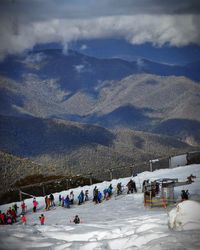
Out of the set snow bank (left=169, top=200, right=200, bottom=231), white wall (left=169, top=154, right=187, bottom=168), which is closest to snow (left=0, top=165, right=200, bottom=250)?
snow bank (left=169, top=200, right=200, bottom=231)

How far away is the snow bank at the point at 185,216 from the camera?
14.0m

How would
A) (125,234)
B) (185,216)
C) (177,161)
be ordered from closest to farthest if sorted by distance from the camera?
(185,216) < (125,234) < (177,161)

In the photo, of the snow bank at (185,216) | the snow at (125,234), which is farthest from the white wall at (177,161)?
the snow bank at (185,216)

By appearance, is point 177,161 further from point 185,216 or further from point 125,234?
point 185,216

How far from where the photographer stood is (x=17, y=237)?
1485 cm

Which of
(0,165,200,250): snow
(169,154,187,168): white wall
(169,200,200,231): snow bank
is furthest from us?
(169,154,187,168): white wall

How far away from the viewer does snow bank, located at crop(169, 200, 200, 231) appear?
14047 millimetres

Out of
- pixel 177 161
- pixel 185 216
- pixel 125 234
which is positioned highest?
Result: pixel 177 161

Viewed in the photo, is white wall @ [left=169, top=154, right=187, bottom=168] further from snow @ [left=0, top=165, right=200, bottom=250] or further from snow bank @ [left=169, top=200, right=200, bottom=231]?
snow bank @ [left=169, top=200, right=200, bottom=231]

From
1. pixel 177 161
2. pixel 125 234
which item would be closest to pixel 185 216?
pixel 125 234

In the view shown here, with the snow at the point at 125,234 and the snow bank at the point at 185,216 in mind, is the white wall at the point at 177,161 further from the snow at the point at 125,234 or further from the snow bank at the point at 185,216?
the snow bank at the point at 185,216

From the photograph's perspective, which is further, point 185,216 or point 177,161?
point 177,161

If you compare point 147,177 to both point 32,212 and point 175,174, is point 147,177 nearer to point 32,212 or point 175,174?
point 175,174

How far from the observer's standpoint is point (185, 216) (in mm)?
14602
